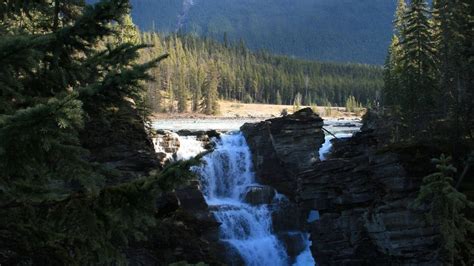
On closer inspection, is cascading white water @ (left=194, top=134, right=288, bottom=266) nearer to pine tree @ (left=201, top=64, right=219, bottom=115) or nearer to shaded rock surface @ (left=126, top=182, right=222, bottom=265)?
shaded rock surface @ (left=126, top=182, right=222, bottom=265)

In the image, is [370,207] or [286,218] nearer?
[370,207]

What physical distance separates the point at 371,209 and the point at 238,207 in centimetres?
1184

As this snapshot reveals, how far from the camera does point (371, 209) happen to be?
28266mm

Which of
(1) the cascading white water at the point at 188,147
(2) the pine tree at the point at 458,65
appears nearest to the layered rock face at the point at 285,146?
(1) the cascading white water at the point at 188,147

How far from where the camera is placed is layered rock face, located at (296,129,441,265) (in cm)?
2577

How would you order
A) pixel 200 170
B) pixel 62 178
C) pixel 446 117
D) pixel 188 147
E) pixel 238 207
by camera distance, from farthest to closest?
pixel 188 147
pixel 200 170
pixel 238 207
pixel 446 117
pixel 62 178

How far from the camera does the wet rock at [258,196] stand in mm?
39875

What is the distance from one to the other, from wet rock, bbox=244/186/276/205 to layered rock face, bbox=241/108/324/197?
15.0ft

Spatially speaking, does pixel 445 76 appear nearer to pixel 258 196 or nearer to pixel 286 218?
pixel 286 218

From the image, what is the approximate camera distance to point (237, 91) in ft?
556

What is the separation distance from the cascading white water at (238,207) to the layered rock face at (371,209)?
183 inches

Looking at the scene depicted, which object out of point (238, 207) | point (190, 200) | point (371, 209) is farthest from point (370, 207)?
point (190, 200)

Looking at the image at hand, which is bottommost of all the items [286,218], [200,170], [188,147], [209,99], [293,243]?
[293,243]

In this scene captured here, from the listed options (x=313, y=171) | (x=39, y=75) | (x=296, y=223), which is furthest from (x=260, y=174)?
(x=39, y=75)
